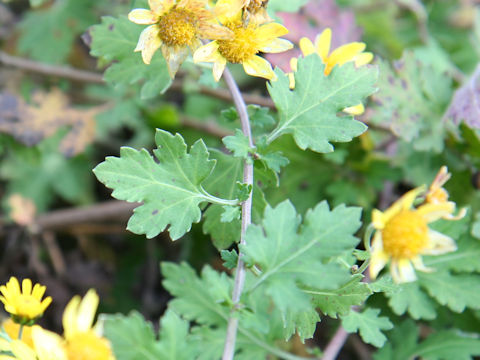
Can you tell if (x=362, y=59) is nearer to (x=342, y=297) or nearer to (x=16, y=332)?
(x=342, y=297)

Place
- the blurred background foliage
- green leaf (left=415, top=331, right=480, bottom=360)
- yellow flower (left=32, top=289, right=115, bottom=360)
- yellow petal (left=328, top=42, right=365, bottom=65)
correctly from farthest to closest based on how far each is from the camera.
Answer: the blurred background foliage, green leaf (left=415, top=331, right=480, bottom=360), yellow petal (left=328, top=42, right=365, bottom=65), yellow flower (left=32, top=289, right=115, bottom=360)

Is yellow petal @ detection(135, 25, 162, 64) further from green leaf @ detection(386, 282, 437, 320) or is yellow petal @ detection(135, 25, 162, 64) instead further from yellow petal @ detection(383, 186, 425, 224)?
green leaf @ detection(386, 282, 437, 320)

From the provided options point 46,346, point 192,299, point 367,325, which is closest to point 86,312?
point 46,346

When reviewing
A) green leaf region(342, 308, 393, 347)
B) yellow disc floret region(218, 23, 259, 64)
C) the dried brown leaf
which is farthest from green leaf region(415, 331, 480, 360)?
the dried brown leaf

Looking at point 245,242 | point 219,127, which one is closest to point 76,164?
point 219,127

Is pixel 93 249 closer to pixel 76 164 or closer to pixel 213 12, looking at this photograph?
pixel 76 164

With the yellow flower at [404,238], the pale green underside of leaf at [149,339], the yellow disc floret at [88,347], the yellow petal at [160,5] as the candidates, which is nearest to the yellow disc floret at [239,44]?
the yellow petal at [160,5]
